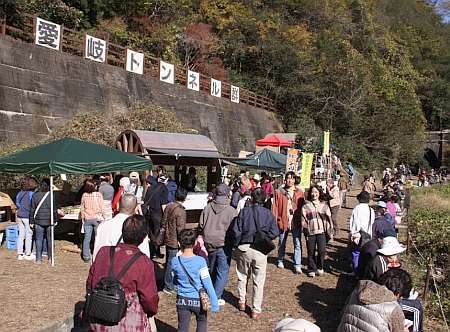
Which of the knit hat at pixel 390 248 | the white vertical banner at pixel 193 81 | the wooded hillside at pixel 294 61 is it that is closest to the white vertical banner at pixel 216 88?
the white vertical banner at pixel 193 81

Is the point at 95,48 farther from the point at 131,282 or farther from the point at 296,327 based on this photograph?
the point at 296,327

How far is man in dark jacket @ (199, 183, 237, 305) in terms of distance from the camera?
600cm

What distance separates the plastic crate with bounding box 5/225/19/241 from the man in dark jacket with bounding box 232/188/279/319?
5039mm

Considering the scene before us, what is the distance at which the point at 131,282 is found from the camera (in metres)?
3.19

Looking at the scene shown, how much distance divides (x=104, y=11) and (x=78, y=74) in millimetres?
11112

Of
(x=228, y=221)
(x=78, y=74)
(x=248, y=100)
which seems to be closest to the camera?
(x=228, y=221)

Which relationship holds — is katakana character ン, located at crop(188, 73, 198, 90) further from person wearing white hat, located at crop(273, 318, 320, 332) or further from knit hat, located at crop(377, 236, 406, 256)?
person wearing white hat, located at crop(273, 318, 320, 332)

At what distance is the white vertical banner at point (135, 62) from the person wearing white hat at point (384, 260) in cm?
1877

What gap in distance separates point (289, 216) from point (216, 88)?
68.8 feet

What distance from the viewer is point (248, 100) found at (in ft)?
107

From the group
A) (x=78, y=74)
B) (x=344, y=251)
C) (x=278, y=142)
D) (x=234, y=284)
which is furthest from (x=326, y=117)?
(x=234, y=284)

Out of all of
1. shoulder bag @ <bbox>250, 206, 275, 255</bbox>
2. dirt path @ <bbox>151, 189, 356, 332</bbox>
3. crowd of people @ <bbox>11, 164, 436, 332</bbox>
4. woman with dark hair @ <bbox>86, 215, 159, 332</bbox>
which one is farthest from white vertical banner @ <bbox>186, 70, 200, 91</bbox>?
woman with dark hair @ <bbox>86, 215, 159, 332</bbox>

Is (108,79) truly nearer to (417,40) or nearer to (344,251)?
(344,251)

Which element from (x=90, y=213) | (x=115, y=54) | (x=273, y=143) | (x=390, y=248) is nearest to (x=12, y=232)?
(x=90, y=213)
